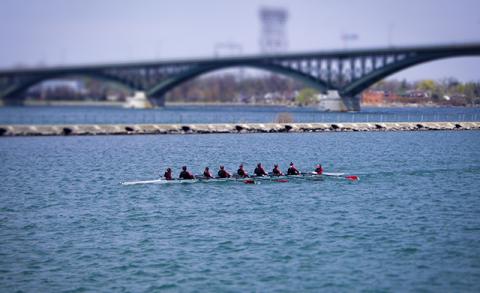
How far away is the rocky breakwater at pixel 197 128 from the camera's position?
96.1m

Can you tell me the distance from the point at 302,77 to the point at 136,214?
121489 mm

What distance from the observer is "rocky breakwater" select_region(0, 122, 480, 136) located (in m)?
96.1

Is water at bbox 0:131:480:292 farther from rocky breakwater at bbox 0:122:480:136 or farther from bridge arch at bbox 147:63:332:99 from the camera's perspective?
bridge arch at bbox 147:63:332:99

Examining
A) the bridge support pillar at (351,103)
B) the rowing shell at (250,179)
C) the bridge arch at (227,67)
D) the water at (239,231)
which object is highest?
the bridge arch at (227,67)

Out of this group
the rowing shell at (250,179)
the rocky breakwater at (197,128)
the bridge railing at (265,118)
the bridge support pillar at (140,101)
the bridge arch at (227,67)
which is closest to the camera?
the rowing shell at (250,179)

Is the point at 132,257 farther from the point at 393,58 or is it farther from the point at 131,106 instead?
the point at 131,106

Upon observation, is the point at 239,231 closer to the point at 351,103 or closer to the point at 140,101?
the point at 351,103

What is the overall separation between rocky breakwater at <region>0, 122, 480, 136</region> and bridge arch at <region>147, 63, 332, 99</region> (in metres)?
46.8

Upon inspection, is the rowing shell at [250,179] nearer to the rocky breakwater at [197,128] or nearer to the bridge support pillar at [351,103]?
the rocky breakwater at [197,128]

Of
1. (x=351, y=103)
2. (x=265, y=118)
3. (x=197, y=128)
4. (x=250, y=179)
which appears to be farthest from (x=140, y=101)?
(x=250, y=179)

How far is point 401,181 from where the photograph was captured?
2018 inches

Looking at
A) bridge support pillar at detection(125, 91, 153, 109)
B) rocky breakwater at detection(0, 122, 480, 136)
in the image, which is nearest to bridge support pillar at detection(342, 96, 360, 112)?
rocky breakwater at detection(0, 122, 480, 136)

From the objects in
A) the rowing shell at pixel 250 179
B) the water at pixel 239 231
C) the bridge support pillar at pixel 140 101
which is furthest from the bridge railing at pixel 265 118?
the water at pixel 239 231

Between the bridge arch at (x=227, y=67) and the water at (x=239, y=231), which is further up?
the bridge arch at (x=227, y=67)
